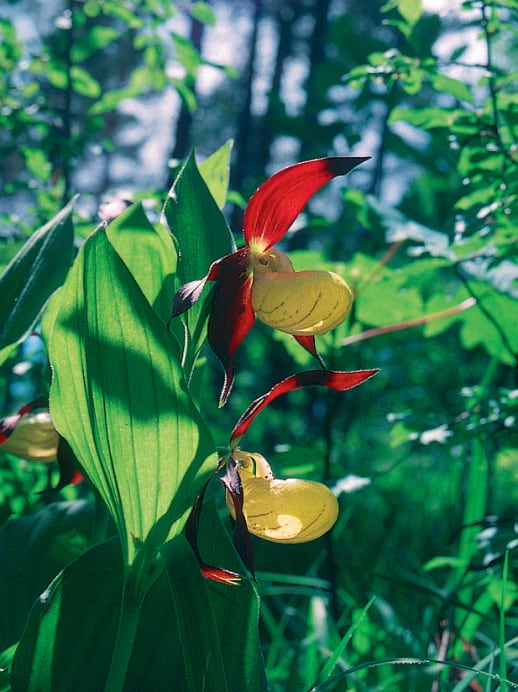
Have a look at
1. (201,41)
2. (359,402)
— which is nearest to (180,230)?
(359,402)

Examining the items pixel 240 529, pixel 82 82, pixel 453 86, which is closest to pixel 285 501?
pixel 240 529

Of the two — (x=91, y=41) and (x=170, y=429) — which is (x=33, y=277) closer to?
(x=170, y=429)

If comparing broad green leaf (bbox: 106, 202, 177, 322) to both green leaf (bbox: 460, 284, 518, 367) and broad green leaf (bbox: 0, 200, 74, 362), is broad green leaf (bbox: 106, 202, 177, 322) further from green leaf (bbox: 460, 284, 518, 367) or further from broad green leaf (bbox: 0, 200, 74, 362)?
green leaf (bbox: 460, 284, 518, 367)

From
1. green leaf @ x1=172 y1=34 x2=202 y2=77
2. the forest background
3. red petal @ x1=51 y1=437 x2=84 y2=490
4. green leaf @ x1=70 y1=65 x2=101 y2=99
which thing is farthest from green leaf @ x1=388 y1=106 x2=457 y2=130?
green leaf @ x1=70 y1=65 x2=101 y2=99

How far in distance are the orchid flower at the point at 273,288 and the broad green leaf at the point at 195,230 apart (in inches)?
2.1

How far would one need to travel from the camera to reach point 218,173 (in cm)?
104

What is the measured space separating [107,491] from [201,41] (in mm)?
4746

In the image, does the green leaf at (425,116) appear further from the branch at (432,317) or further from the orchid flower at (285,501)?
the orchid flower at (285,501)

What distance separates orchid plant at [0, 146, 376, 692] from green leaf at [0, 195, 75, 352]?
21cm

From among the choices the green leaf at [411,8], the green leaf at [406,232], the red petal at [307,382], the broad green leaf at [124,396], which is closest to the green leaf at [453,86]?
the green leaf at [411,8]

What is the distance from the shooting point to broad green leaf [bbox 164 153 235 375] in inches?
31.0

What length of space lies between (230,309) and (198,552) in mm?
279

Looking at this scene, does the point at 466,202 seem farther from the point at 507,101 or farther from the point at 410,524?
the point at 410,524

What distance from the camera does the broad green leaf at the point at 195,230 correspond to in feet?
2.59
